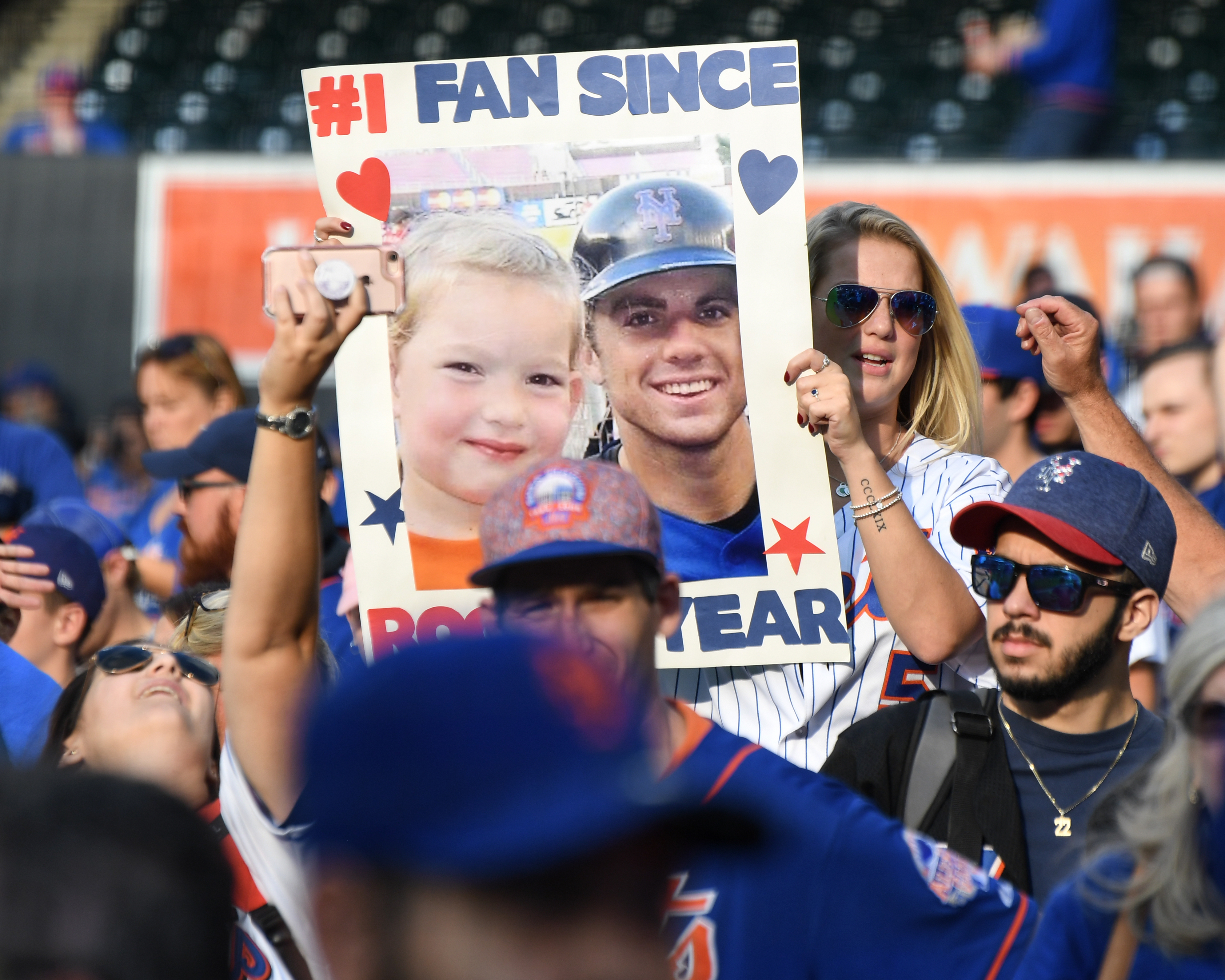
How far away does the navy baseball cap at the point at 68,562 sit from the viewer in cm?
365

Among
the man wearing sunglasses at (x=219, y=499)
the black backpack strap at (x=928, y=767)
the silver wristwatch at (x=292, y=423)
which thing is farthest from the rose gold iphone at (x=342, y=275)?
the man wearing sunglasses at (x=219, y=499)

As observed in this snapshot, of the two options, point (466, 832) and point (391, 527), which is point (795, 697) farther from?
point (466, 832)

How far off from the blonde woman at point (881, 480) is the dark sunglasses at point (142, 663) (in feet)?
2.59

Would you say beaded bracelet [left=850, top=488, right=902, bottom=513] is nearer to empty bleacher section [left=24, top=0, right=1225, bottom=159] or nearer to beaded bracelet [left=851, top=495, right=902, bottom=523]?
beaded bracelet [left=851, top=495, right=902, bottom=523]

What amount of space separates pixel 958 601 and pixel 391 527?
0.92m

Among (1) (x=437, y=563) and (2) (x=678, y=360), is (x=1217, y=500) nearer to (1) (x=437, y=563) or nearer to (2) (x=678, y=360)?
(2) (x=678, y=360)

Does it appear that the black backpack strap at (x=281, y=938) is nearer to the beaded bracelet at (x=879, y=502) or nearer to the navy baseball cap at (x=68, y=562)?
the beaded bracelet at (x=879, y=502)

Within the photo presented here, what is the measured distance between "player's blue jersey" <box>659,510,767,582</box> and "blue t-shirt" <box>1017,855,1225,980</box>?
36.7 inches

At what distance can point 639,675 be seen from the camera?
177 cm

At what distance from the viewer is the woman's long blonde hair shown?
2711 mm

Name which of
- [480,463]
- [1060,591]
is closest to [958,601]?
[1060,591]

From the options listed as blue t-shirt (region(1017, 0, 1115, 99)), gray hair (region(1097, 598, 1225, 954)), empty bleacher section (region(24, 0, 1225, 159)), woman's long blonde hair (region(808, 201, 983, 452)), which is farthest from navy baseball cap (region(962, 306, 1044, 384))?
empty bleacher section (region(24, 0, 1225, 159))

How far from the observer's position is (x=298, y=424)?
186 cm

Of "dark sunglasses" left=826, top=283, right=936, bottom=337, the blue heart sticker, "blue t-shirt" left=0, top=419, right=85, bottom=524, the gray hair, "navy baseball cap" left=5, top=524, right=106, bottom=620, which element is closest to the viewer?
the gray hair
